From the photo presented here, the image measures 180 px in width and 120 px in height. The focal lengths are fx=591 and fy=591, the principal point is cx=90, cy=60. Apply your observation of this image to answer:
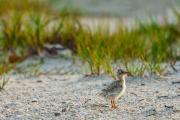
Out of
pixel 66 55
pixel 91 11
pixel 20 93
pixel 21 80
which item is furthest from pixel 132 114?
pixel 91 11

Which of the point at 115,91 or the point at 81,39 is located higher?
the point at 81,39

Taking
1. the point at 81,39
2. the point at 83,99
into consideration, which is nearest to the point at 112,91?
the point at 83,99

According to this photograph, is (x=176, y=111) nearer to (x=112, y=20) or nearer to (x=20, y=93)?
(x=20, y=93)

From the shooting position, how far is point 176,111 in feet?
7.29

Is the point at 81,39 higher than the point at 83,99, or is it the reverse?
the point at 81,39

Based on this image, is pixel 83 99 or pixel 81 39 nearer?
pixel 83 99

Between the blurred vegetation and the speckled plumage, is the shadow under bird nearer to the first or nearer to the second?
the speckled plumage

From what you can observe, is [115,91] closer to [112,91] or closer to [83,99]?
[112,91]

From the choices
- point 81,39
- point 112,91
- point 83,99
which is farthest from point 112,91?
point 81,39

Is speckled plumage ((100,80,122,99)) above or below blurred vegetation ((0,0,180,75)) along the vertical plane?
below

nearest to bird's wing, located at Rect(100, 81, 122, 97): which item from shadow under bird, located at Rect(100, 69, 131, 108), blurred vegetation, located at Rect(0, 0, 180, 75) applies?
shadow under bird, located at Rect(100, 69, 131, 108)

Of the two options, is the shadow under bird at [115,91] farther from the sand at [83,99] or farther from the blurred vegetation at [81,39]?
the blurred vegetation at [81,39]

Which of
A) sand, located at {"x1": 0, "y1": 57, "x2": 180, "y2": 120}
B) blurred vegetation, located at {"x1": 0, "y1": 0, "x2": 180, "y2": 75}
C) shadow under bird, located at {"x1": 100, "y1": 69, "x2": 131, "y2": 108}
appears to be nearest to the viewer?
sand, located at {"x1": 0, "y1": 57, "x2": 180, "y2": 120}

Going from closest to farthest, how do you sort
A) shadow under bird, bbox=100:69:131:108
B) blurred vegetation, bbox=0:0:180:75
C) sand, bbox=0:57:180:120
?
sand, bbox=0:57:180:120 → shadow under bird, bbox=100:69:131:108 → blurred vegetation, bbox=0:0:180:75
